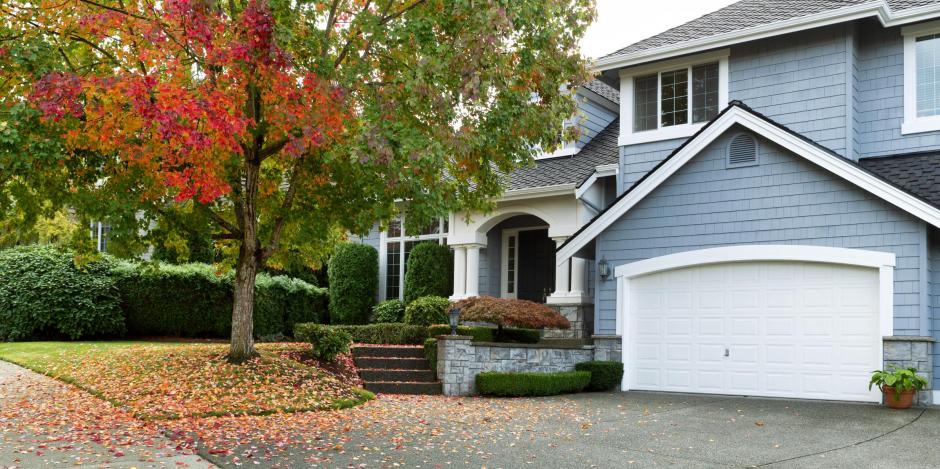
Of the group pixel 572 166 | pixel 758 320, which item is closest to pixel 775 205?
pixel 758 320

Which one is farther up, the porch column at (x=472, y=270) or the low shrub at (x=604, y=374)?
the porch column at (x=472, y=270)

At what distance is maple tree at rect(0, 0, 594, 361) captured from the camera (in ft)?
31.7

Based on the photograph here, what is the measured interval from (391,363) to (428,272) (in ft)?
15.6

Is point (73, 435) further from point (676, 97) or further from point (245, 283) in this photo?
point (676, 97)

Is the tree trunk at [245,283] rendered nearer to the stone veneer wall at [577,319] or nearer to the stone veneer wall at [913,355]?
the stone veneer wall at [577,319]

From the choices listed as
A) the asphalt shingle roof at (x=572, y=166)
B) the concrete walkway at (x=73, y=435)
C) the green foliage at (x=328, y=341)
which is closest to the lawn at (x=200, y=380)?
the green foliage at (x=328, y=341)

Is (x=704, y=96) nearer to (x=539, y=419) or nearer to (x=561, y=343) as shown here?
(x=561, y=343)

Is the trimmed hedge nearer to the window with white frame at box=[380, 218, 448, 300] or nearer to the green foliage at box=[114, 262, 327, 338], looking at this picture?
the window with white frame at box=[380, 218, 448, 300]

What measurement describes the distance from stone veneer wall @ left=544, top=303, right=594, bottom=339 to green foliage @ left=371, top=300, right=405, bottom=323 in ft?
13.6

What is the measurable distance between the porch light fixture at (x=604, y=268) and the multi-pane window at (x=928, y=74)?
5.43 m

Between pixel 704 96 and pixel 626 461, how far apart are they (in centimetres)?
891

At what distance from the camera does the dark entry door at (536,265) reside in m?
18.3

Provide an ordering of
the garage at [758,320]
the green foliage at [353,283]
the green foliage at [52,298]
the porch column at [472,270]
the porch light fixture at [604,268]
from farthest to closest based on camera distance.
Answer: the green foliage at [353,283], the porch column at [472,270], the green foliage at [52,298], the porch light fixture at [604,268], the garage at [758,320]

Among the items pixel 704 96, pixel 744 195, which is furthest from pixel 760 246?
pixel 704 96
